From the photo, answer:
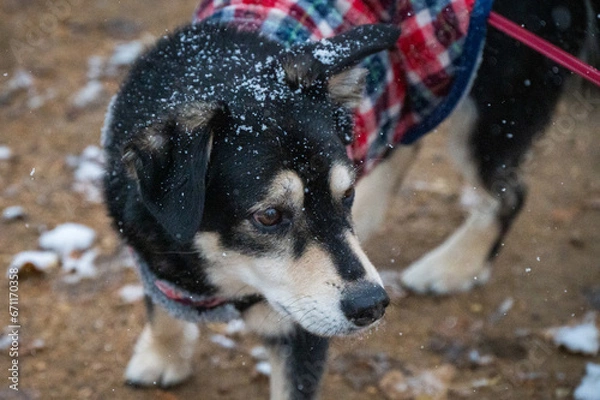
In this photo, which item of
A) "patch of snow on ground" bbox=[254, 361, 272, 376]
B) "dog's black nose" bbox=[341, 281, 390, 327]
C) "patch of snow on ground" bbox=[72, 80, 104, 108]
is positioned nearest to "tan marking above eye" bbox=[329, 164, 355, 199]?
"dog's black nose" bbox=[341, 281, 390, 327]

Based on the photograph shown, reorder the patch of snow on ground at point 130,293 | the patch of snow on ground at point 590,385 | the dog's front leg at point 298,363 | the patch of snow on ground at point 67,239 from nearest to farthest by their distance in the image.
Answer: the dog's front leg at point 298,363 < the patch of snow on ground at point 590,385 < the patch of snow on ground at point 130,293 < the patch of snow on ground at point 67,239

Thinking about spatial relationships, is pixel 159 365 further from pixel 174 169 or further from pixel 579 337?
pixel 579 337

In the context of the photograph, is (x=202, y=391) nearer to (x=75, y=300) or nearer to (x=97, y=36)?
(x=75, y=300)

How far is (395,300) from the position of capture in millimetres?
3889

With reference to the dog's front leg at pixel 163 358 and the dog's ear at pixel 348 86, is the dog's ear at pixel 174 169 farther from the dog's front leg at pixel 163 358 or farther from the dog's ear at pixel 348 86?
the dog's front leg at pixel 163 358

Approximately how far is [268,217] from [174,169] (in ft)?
1.12

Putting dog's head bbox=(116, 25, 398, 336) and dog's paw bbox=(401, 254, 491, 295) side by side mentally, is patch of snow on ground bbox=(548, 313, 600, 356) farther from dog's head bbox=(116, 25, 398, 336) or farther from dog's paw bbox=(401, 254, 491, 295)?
dog's head bbox=(116, 25, 398, 336)

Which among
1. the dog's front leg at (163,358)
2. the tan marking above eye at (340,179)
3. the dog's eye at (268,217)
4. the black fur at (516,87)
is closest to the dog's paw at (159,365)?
the dog's front leg at (163,358)

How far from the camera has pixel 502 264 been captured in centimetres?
412

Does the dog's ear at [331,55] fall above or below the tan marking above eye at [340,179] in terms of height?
above

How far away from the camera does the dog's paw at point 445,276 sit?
3938 mm

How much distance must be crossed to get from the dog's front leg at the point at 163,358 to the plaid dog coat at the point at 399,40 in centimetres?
109

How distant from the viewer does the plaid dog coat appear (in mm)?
3029

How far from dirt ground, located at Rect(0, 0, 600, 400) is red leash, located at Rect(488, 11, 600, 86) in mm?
978
